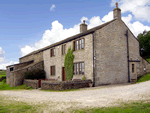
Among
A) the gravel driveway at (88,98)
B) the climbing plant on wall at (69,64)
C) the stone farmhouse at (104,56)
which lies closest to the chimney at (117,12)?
the stone farmhouse at (104,56)

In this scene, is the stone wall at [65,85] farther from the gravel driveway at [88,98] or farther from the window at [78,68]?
the gravel driveway at [88,98]

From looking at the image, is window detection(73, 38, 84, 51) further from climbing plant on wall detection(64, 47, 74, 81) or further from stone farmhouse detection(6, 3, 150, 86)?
climbing plant on wall detection(64, 47, 74, 81)

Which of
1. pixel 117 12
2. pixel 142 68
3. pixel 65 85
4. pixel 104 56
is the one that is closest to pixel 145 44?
pixel 142 68

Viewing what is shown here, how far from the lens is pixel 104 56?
17.6 m

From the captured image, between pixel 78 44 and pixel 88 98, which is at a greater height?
Result: pixel 78 44

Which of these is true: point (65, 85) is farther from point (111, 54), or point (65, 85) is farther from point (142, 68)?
point (142, 68)

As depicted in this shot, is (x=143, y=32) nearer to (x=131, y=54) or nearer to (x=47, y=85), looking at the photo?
(x=131, y=54)

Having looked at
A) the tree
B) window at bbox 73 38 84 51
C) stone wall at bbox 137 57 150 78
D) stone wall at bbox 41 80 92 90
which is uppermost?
the tree

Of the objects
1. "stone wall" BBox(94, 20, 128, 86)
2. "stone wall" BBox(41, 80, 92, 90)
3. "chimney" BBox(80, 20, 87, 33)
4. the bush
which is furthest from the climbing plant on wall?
the bush

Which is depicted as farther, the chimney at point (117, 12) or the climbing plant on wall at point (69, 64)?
the chimney at point (117, 12)

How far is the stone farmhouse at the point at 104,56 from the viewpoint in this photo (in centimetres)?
1688

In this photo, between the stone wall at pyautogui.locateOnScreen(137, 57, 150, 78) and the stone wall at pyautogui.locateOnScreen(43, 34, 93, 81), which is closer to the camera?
the stone wall at pyautogui.locateOnScreen(43, 34, 93, 81)

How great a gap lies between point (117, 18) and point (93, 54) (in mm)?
6965

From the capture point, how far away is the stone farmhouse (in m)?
16.9
